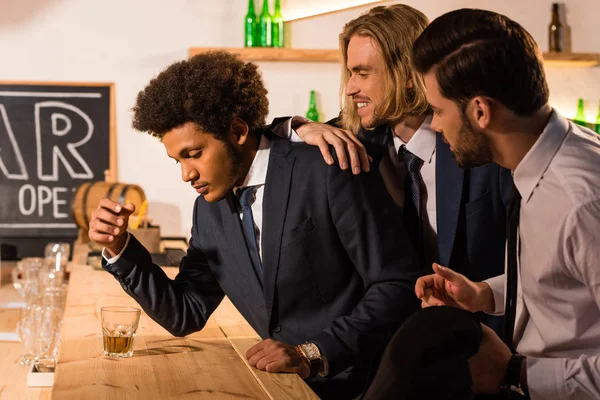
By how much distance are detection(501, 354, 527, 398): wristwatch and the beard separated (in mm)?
397

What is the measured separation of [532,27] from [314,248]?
4.26m

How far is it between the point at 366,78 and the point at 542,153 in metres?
0.96

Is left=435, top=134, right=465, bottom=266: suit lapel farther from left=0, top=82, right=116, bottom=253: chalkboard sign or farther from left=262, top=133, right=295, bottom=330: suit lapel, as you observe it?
left=0, top=82, right=116, bottom=253: chalkboard sign

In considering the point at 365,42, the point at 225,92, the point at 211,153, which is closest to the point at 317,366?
the point at 211,153

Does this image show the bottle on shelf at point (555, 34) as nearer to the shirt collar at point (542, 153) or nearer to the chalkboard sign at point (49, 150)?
the chalkboard sign at point (49, 150)

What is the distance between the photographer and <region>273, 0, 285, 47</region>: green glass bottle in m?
5.79

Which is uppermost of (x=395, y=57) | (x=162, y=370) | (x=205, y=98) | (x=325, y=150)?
(x=395, y=57)

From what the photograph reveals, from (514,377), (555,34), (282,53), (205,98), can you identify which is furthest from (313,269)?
(555,34)

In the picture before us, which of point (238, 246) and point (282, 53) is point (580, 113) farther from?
point (238, 246)

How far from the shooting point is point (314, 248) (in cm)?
208

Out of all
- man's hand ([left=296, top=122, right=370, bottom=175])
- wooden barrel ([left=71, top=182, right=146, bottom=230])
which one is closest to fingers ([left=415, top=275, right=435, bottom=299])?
man's hand ([left=296, top=122, right=370, bottom=175])

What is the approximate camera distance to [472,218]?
7.56 feet

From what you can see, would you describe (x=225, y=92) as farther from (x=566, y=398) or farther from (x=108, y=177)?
(x=108, y=177)

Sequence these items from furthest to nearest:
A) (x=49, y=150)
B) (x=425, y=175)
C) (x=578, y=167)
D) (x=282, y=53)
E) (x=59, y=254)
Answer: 1. (x=49, y=150)
2. (x=282, y=53)
3. (x=59, y=254)
4. (x=425, y=175)
5. (x=578, y=167)
